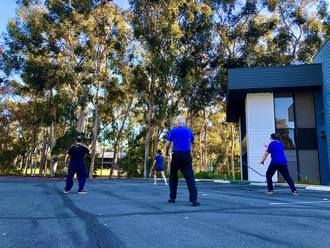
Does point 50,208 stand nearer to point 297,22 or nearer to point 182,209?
point 182,209

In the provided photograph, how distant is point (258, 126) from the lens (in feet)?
56.1

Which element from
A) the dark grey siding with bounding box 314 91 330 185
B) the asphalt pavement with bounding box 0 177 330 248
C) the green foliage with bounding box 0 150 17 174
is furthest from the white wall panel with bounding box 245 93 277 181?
the green foliage with bounding box 0 150 17 174

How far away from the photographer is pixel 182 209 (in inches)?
196

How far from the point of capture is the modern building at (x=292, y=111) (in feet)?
52.2

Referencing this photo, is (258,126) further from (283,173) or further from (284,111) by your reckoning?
(283,173)

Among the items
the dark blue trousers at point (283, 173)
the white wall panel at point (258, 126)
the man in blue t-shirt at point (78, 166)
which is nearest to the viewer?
the dark blue trousers at point (283, 173)

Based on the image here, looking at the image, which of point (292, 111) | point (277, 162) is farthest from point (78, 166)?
point (292, 111)

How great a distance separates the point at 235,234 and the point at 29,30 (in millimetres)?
28223

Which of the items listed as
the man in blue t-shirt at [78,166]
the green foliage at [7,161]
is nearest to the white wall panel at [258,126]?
the man in blue t-shirt at [78,166]

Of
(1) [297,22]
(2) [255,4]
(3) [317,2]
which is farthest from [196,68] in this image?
(3) [317,2]

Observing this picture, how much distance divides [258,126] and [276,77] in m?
3.04

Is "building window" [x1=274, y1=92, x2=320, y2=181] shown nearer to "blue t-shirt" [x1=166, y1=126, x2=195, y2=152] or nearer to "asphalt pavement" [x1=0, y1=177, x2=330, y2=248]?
"blue t-shirt" [x1=166, y1=126, x2=195, y2=152]

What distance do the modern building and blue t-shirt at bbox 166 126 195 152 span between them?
10701 mm

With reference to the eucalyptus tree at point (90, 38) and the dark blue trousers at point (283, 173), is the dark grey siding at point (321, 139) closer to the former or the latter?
the dark blue trousers at point (283, 173)
